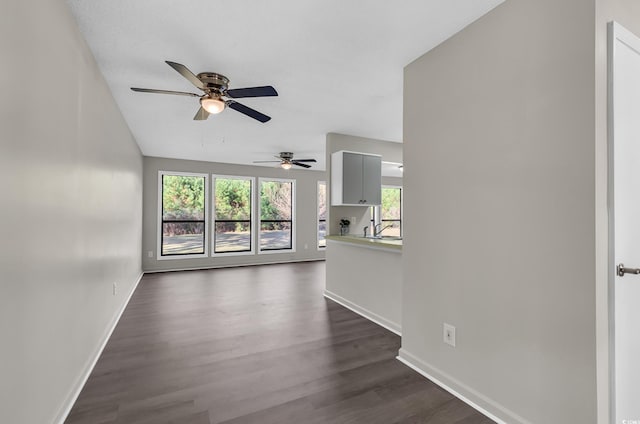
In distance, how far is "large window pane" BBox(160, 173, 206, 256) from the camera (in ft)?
21.6

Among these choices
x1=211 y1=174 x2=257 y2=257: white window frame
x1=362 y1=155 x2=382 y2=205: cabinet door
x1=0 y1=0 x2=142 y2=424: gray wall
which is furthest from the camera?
x1=211 y1=174 x2=257 y2=257: white window frame

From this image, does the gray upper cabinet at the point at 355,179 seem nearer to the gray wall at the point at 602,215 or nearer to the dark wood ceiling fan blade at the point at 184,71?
the dark wood ceiling fan blade at the point at 184,71

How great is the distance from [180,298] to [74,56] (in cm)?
336

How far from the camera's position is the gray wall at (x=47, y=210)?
119 centimetres

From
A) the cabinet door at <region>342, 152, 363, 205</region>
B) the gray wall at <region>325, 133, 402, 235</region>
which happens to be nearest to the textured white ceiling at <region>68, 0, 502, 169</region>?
the cabinet door at <region>342, 152, 363, 205</region>

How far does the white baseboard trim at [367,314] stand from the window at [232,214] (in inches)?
140

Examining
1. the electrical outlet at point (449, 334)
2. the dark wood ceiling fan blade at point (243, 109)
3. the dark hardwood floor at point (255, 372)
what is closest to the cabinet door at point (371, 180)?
the dark hardwood floor at point (255, 372)

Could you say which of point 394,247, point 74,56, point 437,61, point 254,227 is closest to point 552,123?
point 437,61

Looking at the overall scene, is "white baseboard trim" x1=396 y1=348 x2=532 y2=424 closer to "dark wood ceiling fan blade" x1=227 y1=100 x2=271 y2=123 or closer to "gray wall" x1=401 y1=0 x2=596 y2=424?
"gray wall" x1=401 y1=0 x2=596 y2=424

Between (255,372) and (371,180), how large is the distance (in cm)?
300

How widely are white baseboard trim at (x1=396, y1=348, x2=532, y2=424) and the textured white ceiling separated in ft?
7.91

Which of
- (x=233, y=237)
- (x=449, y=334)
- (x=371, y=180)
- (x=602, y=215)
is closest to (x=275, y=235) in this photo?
(x=233, y=237)

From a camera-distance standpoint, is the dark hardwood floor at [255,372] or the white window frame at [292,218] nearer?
the dark hardwood floor at [255,372]

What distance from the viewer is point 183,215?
6746 millimetres
